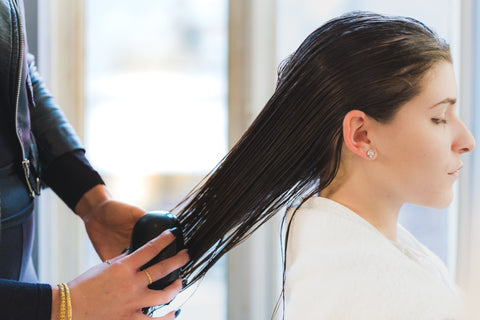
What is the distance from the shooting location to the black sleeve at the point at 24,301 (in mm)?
725

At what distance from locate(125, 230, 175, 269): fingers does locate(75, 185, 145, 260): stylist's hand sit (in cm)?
21

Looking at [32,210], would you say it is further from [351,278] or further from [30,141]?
[351,278]

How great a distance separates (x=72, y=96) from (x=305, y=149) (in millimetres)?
1180

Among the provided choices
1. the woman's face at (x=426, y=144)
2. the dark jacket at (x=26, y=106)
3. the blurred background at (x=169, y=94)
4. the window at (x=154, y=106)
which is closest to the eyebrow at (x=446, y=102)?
the woman's face at (x=426, y=144)

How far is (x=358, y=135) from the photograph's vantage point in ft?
2.98

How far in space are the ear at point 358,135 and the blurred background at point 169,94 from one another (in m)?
0.86

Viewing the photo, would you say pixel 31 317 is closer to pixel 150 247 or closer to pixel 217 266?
pixel 150 247

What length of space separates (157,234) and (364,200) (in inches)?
14.7

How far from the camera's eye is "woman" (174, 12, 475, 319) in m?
0.83

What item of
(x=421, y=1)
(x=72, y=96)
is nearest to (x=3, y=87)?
(x=72, y=96)

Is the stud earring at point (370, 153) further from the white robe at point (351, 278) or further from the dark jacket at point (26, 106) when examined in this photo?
the dark jacket at point (26, 106)

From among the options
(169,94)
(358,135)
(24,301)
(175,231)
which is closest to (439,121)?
(358,135)

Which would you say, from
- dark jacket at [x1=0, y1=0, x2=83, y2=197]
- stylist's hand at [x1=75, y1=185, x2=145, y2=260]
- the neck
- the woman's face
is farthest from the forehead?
dark jacket at [x1=0, y1=0, x2=83, y2=197]

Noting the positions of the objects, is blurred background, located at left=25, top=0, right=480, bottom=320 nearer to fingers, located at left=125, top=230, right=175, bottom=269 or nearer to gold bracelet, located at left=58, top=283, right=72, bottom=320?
fingers, located at left=125, top=230, right=175, bottom=269
